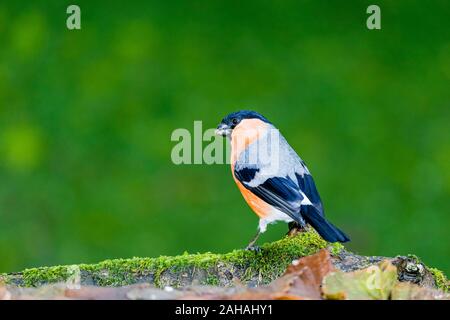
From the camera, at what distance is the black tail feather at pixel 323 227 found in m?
4.05

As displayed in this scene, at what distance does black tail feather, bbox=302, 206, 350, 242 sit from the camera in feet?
13.3

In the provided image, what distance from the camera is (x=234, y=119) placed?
4902 millimetres

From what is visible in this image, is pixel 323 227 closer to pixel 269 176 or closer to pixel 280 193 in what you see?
pixel 280 193

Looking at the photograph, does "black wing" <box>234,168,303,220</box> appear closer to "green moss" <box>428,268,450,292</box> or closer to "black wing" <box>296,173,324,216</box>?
"black wing" <box>296,173,324,216</box>

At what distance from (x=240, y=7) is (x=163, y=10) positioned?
83 centimetres

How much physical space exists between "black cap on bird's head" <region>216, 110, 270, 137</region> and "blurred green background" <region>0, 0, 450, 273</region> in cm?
319

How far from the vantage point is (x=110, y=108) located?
912 cm

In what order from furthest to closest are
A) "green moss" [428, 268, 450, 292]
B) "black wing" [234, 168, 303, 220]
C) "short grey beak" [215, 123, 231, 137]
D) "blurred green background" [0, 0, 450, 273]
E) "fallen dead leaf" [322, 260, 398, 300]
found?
"blurred green background" [0, 0, 450, 273], "short grey beak" [215, 123, 231, 137], "black wing" [234, 168, 303, 220], "green moss" [428, 268, 450, 292], "fallen dead leaf" [322, 260, 398, 300]

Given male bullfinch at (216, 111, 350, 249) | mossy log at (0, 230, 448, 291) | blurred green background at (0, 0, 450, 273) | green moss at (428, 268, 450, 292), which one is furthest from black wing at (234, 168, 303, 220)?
blurred green background at (0, 0, 450, 273)

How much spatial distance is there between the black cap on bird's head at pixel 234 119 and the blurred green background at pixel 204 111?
3194 millimetres

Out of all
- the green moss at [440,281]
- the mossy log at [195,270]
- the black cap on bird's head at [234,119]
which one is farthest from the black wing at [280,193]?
the green moss at [440,281]

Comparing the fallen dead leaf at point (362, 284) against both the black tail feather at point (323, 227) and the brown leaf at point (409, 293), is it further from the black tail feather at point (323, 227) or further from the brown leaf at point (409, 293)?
the black tail feather at point (323, 227)

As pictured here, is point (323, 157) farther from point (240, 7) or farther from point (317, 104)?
point (240, 7)
